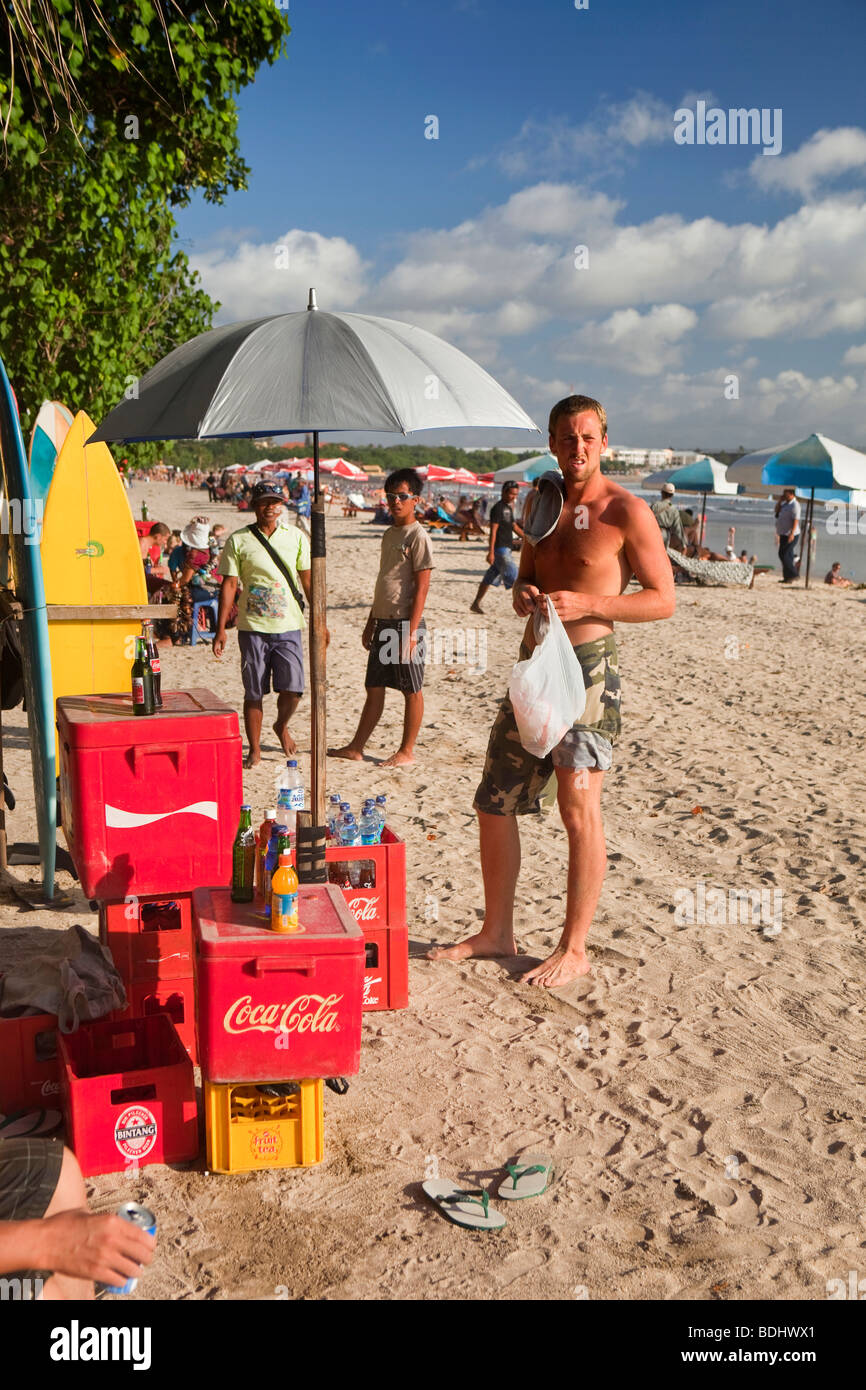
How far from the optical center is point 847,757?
8.28 m

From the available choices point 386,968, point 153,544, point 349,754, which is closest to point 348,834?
point 386,968

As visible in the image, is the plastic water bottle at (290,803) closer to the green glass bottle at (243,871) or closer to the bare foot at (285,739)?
the green glass bottle at (243,871)

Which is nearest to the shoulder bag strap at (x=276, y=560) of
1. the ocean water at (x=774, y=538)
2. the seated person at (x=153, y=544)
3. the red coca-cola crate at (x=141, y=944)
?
the red coca-cola crate at (x=141, y=944)

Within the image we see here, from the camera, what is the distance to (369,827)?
4281 mm

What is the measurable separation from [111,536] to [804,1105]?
4.75 meters

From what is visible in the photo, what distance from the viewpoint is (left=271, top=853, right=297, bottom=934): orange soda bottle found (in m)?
3.11

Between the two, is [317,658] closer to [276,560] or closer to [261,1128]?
[261,1128]

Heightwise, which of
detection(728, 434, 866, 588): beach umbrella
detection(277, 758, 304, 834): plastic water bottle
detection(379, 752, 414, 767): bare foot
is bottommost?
detection(379, 752, 414, 767): bare foot

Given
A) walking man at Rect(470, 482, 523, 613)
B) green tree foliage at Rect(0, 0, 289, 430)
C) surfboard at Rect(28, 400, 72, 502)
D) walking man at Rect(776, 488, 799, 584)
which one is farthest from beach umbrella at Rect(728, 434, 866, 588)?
surfboard at Rect(28, 400, 72, 502)

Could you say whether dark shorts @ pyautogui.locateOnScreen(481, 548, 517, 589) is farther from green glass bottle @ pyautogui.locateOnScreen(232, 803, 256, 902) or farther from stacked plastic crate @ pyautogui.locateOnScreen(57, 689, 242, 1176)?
green glass bottle @ pyautogui.locateOnScreen(232, 803, 256, 902)

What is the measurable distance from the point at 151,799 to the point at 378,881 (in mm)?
947

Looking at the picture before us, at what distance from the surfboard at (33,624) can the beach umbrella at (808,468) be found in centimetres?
1812

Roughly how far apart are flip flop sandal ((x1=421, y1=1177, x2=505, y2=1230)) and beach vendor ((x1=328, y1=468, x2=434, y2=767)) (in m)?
4.45

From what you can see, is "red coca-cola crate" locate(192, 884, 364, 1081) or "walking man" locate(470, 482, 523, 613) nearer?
"red coca-cola crate" locate(192, 884, 364, 1081)
